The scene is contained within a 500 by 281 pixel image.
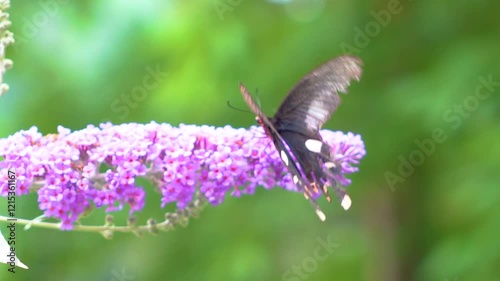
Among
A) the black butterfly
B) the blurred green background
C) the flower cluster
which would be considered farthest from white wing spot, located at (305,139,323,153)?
the blurred green background

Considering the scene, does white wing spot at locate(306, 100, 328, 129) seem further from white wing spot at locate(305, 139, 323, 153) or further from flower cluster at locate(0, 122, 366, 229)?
flower cluster at locate(0, 122, 366, 229)

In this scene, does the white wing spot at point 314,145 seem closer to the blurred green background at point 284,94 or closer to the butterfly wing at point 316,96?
the butterfly wing at point 316,96

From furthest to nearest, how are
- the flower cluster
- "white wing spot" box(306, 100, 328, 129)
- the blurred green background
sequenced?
the blurred green background
"white wing spot" box(306, 100, 328, 129)
the flower cluster

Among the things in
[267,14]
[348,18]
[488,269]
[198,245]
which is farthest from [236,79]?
[488,269]

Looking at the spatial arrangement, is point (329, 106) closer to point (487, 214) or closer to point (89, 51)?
point (487, 214)

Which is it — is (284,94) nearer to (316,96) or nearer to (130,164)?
(316,96)

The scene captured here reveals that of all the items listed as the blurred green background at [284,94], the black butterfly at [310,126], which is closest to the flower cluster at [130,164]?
the black butterfly at [310,126]
